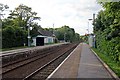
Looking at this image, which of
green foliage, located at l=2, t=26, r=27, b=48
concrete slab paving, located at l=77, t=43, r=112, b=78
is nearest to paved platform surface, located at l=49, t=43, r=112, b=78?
concrete slab paving, located at l=77, t=43, r=112, b=78

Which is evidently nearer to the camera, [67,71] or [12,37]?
[67,71]

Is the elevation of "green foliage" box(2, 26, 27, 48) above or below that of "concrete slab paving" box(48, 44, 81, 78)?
above

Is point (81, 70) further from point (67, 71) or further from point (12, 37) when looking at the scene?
point (12, 37)

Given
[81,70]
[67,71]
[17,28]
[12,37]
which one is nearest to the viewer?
[67,71]

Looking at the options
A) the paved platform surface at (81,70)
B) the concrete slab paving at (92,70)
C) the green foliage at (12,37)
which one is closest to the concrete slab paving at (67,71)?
the paved platform surface at (81,70)

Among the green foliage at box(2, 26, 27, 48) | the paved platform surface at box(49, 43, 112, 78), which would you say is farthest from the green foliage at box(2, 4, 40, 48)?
the paved platform surface at box(49, 43, 112, 78)

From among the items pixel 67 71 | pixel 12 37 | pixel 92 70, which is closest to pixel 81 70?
pixel 92 70

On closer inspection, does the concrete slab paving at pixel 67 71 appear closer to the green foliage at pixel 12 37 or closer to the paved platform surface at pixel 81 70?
the paved platform surface at pixel 81 70

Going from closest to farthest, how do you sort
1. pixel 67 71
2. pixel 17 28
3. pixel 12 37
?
1. pixel 67 71
2. pixel 12 37
3. pixel 17 28

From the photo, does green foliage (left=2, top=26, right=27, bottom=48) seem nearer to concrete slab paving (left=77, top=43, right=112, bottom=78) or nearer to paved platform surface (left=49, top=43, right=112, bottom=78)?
paved platform surface (left=49, top=43, right=112, bottom=78)

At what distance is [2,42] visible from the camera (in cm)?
5438

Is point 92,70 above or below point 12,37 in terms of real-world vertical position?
below

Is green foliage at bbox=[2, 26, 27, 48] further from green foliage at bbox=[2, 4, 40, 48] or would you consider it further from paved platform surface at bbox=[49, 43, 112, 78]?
paved platform surface at bbox=[49, 43, 112, 78]

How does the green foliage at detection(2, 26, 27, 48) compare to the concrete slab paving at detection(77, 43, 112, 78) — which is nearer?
the concrete slab paving at detection(77, 43, 112, 78)
